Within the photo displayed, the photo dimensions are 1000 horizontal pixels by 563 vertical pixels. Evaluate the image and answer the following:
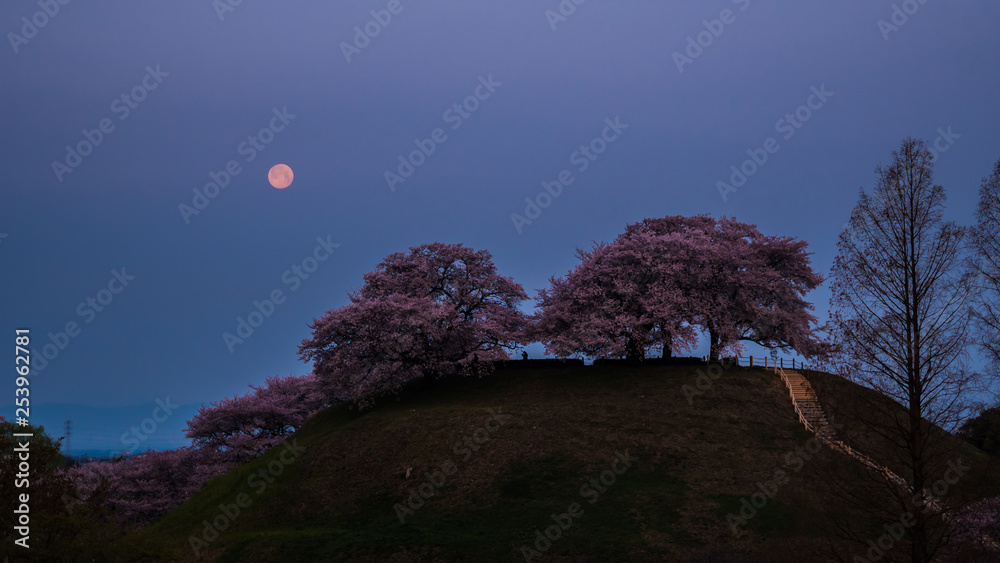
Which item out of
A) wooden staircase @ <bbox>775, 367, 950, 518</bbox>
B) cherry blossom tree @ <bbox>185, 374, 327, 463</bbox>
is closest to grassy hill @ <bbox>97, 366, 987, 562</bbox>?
wooden staircase @ <bbox>775, 367, 950, 518</bbox>

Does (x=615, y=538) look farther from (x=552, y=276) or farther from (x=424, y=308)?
(x=552, y=276)

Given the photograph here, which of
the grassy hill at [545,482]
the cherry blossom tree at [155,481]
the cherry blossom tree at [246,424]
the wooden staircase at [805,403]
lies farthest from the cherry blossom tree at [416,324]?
the wooden staircase at [805,403]

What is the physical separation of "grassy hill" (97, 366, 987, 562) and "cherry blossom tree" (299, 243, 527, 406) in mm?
3189

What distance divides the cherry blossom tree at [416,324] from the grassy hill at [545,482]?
10.5 ft

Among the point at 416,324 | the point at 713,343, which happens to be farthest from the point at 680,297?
the point at 416,324

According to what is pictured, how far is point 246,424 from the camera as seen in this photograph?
60156 millimetres

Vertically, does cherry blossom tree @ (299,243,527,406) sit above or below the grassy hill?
above

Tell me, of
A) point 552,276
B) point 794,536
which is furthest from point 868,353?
point 552,276

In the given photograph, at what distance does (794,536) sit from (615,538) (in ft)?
25.2

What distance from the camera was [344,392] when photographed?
204 feet

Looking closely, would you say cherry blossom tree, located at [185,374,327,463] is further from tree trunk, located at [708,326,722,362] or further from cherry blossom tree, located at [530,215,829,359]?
tree trunk, located at [708,326,722,362]

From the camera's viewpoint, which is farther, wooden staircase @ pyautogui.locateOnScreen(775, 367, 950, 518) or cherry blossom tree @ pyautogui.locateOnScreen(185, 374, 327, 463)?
cherry blossom tree @ pyautogui.locateOnScreen(185, 374, 327, 463)

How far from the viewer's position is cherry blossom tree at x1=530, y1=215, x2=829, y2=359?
49.4 m

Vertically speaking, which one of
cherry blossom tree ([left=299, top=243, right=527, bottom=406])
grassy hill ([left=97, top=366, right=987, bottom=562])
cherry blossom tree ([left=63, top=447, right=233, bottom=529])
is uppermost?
cherry blossom tree ([left=299, top=243, right=527, bottom=406])
